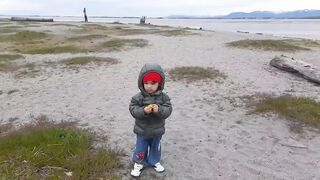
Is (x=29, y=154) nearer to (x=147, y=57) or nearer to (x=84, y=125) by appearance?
(x=84, y=125)

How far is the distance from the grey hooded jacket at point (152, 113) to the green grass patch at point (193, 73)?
896 cm

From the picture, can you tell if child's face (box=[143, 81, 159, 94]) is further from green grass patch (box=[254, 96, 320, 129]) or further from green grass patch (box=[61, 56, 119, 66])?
green grass patch (box=[61, 56, 119, 66])

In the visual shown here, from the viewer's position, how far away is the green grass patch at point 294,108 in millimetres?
10125

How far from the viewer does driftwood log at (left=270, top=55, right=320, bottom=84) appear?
1497 cm

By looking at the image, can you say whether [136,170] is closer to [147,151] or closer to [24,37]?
[147,151]

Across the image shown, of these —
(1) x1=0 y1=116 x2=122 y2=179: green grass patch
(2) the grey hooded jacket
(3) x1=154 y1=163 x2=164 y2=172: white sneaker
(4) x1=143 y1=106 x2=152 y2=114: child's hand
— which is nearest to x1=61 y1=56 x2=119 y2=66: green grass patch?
(1) x1=0 y1=116 x2=122 y2=179: green grass patch

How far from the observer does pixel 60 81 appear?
15.8 m

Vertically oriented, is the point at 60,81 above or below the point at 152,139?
below

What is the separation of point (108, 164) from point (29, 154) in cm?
149

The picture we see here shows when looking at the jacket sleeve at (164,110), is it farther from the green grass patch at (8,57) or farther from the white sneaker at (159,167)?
the green grass patch at (8,57)

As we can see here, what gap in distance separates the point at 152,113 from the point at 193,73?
10.2 m

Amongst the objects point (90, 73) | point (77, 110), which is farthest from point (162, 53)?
point (77, 110)

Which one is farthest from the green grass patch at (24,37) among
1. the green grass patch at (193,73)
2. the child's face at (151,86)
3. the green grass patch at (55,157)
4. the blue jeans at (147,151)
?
the child's face at (151,86)

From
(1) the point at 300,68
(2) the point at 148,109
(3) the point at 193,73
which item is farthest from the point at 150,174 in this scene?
(1) the point at 300,68
